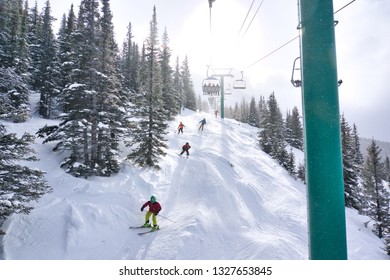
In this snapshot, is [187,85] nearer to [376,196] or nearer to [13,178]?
[376,196]

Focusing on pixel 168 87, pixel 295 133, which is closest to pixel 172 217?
pixel 168 87

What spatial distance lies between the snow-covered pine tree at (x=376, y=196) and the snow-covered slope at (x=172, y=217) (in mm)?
11646

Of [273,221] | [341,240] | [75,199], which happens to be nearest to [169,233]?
[75,199]

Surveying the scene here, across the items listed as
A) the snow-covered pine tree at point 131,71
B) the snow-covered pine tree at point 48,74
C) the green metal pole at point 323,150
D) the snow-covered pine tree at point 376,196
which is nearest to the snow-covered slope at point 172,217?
the green metal pole at point 323,150

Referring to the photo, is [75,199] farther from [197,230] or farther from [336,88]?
[336,88]

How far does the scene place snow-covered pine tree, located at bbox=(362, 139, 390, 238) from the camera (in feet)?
84.3

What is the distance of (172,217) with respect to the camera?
12.8 m

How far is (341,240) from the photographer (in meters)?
3.32

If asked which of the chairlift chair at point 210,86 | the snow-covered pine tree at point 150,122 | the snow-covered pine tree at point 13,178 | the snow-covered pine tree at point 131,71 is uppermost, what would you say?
the snow-covered pine tree at point 131,71

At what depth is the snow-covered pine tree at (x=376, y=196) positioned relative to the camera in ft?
84.3

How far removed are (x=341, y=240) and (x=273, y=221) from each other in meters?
12.3

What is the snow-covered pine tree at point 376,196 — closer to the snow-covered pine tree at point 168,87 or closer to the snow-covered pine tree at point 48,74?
the snow-covered pine tree at point 168,87

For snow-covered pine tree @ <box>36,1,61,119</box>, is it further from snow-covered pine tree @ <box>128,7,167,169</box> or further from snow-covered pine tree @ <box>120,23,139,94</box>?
snow-covered pine tree @ <box>128,7,167,169</box>

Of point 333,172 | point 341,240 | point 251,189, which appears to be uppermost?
point 333,172
